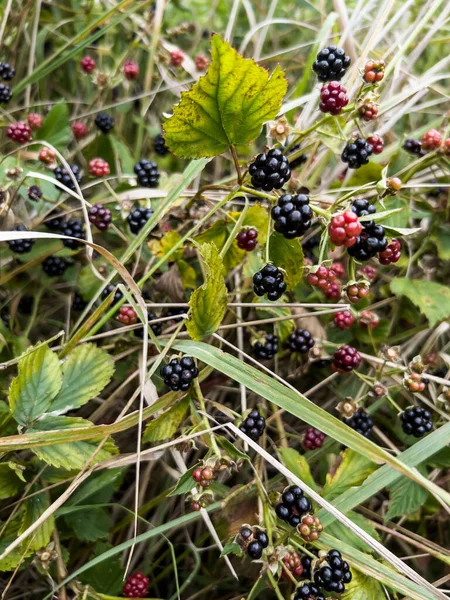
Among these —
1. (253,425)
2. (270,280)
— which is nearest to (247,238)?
(270,280)

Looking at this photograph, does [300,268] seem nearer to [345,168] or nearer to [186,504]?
[345,168]

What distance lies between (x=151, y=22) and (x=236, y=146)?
1.24 m

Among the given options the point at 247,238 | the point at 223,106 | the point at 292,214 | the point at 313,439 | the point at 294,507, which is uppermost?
the point at 223,106

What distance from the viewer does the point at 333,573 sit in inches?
42.4

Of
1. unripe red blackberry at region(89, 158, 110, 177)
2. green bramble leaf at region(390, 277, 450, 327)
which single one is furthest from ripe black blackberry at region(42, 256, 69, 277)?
green bramble leaf at region(390, 277, 450, 327)

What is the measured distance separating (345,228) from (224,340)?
413mm

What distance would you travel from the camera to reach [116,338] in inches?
59.2

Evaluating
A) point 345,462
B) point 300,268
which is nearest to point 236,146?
point 300,268

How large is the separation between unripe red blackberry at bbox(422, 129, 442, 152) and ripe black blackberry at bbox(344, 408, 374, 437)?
2.50 ft

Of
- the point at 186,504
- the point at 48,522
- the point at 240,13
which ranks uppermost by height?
the point at 240,13

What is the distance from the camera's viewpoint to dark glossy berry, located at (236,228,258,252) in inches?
51.9

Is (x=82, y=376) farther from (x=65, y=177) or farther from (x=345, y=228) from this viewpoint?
(x=345, y=228)

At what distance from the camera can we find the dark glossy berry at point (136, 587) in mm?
1317

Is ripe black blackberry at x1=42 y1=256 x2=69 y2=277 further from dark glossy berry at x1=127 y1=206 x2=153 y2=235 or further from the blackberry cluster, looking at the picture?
the blackberry cluster
